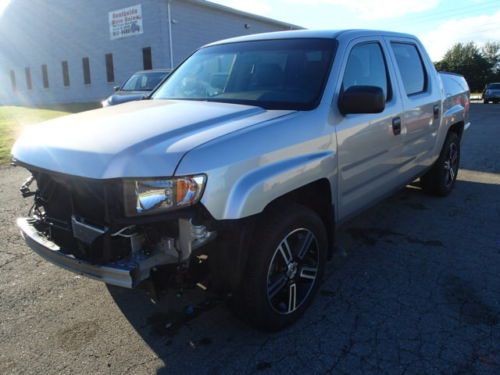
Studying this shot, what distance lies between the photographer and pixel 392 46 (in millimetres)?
4285

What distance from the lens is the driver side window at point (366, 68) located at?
3.50 metres

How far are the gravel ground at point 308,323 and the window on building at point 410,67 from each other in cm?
A: 159

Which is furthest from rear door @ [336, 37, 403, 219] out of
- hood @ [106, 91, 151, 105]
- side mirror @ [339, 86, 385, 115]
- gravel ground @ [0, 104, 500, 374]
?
hood @ [106, 91, 151, 105]

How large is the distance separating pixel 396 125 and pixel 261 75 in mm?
1333

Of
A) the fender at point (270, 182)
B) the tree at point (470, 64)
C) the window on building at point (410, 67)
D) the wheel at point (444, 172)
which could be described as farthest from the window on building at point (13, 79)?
the tree at point (470, 64)

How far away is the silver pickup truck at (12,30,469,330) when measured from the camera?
230 centimetres

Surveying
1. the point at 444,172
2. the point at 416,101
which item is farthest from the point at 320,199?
the point at 444,172

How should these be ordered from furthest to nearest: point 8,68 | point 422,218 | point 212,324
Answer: point 8,68 < point 422,218 < point 212,324

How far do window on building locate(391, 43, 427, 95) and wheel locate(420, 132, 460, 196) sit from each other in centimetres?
120

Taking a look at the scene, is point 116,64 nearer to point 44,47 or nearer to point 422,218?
point 44,47

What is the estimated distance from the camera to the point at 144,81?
11875 mm

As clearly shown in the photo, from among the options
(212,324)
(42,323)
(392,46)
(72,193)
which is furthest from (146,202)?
(392,46)

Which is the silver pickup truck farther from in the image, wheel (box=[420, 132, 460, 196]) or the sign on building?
the sign on building

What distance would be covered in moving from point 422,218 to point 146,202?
3.77 meters
